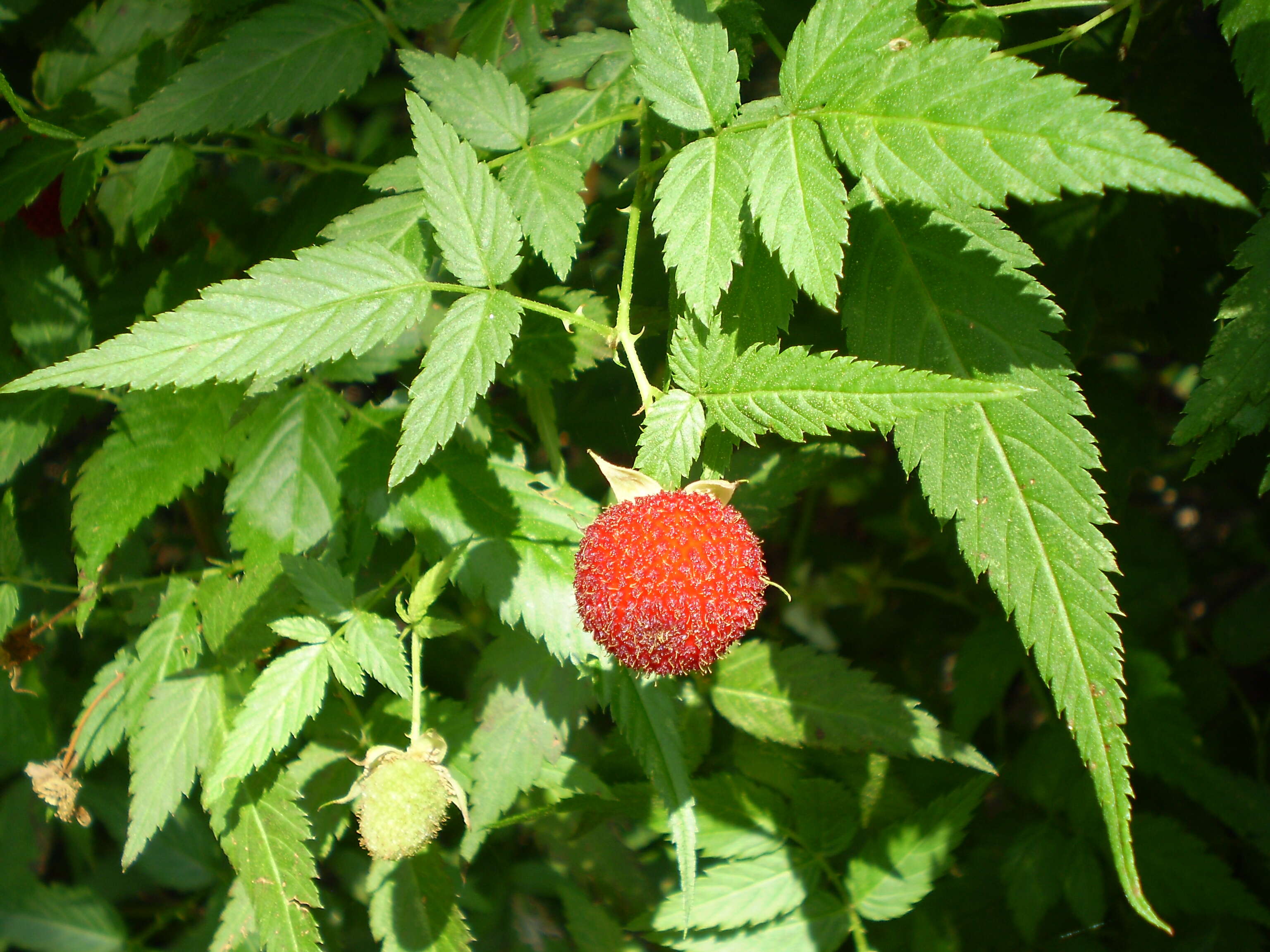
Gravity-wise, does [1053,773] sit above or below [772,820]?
below

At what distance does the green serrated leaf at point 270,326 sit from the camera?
3.01ft

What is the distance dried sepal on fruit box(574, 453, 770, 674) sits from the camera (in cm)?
93

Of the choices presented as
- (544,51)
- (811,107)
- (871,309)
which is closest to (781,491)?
(871,309)

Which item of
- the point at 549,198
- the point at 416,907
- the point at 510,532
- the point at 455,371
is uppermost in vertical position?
the point at 549,198

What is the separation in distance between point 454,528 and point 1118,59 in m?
1.40

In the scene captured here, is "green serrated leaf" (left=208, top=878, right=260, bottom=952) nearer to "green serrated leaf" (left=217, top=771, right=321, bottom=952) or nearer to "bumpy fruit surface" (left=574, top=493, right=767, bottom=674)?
"green serrated leaf" (left=217, top=771, right=321, bottom=952)

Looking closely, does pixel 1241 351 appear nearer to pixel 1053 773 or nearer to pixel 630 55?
pixel 630 55

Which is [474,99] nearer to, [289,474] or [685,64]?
[685,64]

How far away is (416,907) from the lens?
1.45 m

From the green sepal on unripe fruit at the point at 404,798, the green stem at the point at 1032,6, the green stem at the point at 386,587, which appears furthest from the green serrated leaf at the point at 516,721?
the green stem at the point at 1032,6

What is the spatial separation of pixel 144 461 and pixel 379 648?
581 millimetres

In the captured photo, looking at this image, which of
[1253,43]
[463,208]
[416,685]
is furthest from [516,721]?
[1253,43]

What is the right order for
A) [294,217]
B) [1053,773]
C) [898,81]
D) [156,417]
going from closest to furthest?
[898,81] → [156,417] → [294,217] → [1053,773]

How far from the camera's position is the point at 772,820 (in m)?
1.56
